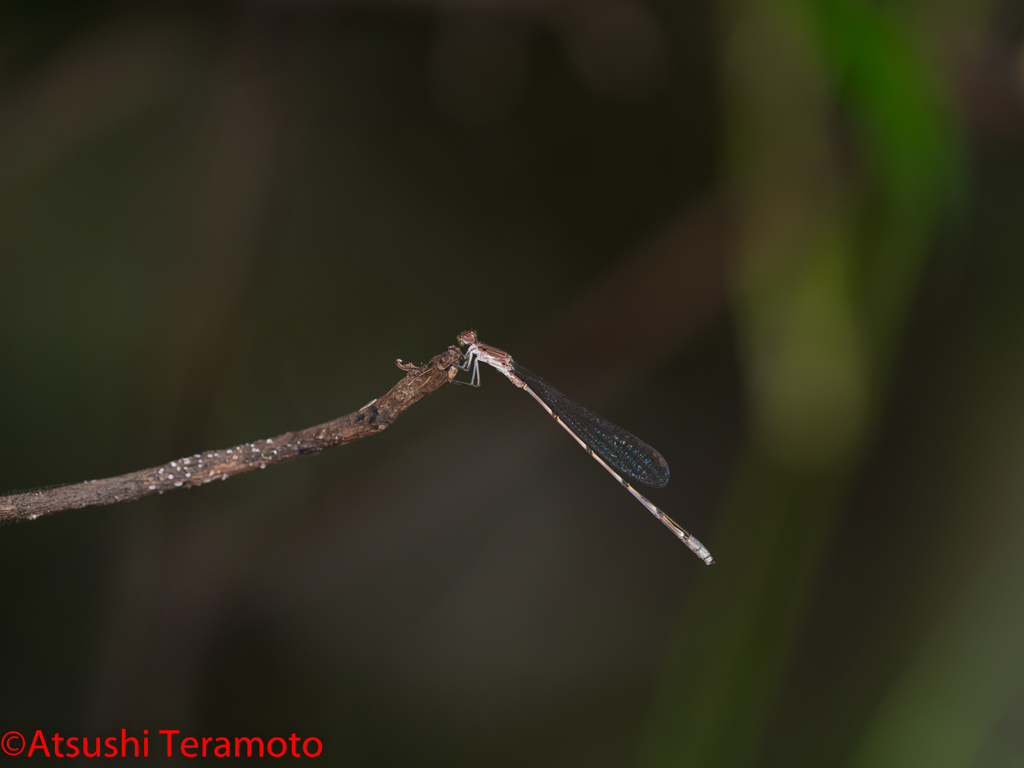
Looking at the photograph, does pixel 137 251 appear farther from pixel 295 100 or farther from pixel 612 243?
pixel 612 243

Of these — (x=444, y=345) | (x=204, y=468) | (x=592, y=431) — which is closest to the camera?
(x=204, y=468)

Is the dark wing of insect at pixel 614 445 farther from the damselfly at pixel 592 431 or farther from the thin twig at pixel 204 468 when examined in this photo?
the thin twig at pixel 204 468

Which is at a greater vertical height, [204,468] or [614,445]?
[614,445]

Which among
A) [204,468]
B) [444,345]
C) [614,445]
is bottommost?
[204,468]

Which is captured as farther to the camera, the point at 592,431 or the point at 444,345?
the point at 444,345

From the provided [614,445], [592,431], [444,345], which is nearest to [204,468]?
[592,431]

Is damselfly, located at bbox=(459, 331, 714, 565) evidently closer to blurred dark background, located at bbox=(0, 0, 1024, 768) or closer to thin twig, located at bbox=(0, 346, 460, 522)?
blurred dark background, located at bbox=(0, 0, 1024, 768)

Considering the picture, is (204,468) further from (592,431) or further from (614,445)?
(614,445)
